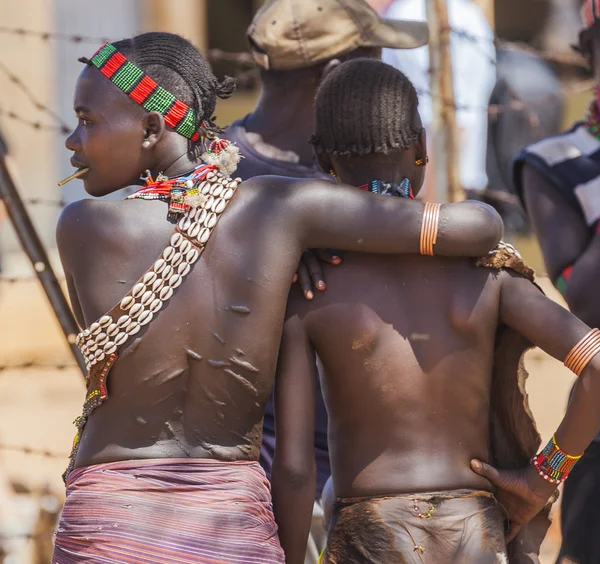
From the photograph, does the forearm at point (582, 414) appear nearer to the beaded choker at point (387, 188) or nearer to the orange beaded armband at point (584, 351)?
the orange beaded armband at point (584, 351)

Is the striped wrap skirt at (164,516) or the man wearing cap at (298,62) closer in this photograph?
the striped wrap skirt at (164,516)

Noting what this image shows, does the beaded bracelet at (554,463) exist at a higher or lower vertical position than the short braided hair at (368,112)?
lower

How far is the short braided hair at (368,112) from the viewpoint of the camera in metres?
2.73

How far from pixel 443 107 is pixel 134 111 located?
2.34m

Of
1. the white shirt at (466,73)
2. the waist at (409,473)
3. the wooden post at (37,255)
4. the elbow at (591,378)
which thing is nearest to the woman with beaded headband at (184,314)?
the waist at (409,473)

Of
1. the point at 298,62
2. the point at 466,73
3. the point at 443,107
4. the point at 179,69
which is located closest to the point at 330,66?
the point at 298,62

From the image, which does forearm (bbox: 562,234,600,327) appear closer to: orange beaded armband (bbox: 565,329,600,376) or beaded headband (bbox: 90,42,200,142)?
orange beaded armband (bbox: 565,329,600,376)

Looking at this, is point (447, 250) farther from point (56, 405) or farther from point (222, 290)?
point (56, 405)

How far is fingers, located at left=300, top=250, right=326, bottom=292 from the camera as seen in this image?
2645 mm

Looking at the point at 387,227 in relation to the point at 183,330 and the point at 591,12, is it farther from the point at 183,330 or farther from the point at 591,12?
the point at 591,12

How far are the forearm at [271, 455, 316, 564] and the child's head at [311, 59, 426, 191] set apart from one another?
0.77 m

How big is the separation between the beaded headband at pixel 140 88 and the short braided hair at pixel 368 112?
36cm

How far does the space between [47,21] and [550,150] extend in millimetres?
7953

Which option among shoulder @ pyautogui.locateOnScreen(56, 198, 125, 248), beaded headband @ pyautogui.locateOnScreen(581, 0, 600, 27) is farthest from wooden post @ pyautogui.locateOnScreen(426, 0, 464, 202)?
shoulder @ pyautogui.locateOnScreen(56, 198, 125, 248)
